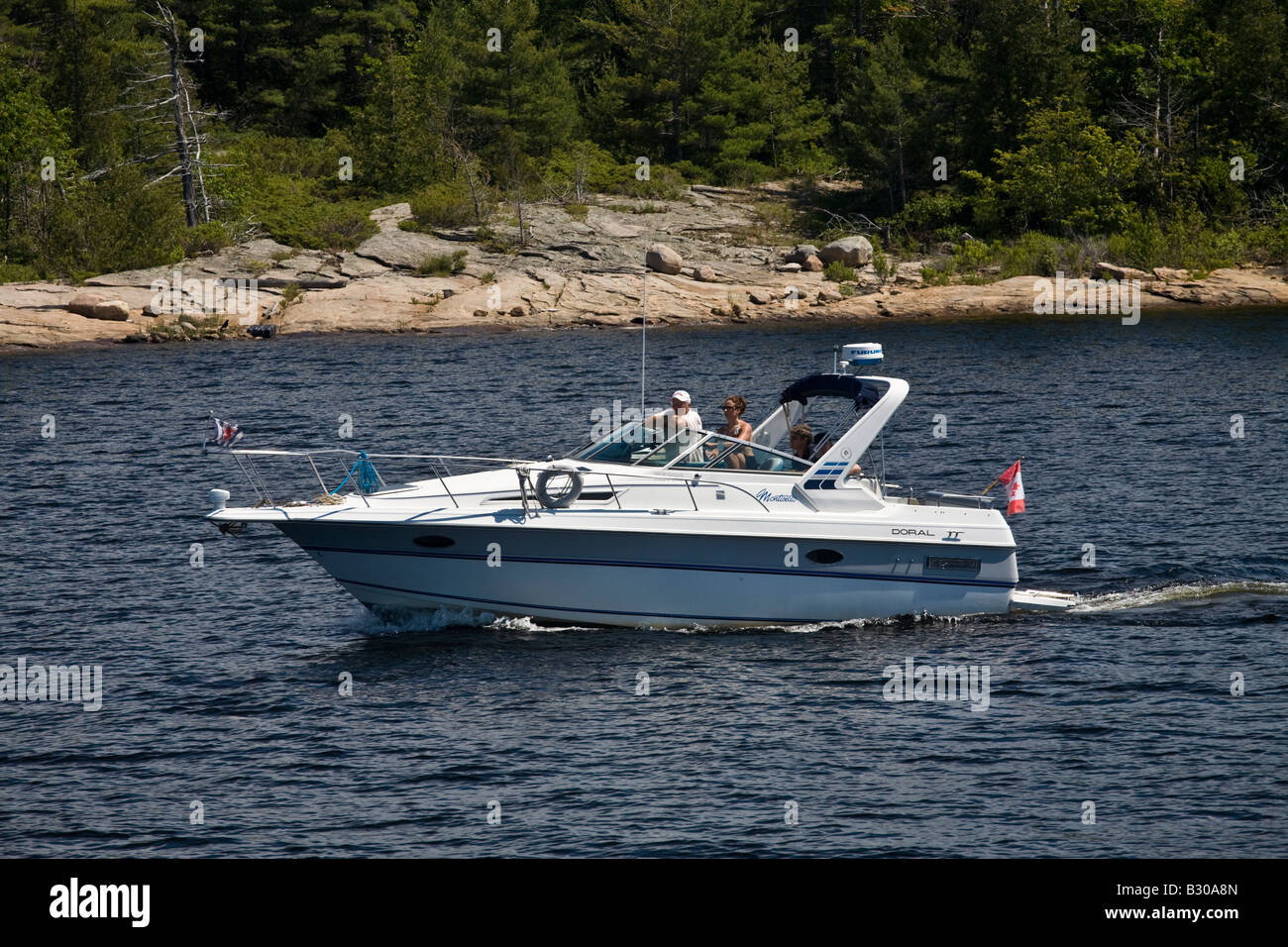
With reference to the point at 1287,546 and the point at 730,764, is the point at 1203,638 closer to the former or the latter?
the point at 1287,546

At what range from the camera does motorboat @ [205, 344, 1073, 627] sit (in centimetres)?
1739

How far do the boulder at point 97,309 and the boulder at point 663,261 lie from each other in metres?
21.4

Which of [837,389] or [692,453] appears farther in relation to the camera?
[837,389]

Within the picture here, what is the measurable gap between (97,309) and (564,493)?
43.0m

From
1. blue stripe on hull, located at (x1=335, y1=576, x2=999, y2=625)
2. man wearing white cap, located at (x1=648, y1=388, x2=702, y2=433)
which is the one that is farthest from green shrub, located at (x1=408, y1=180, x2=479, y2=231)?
blue stripe on hull, located at (x1=335, y1=576, x2=999, y2=625)

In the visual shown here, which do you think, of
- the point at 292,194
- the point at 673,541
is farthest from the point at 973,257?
the point at 673,541

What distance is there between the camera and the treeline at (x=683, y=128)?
6316 centimetres

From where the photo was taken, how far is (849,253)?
6353cm

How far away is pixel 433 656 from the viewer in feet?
56.4

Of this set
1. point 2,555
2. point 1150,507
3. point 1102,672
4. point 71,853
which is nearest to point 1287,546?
point 1150,507

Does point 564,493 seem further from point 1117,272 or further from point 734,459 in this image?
point 1117,272

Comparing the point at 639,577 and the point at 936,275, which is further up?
the point at 936,275

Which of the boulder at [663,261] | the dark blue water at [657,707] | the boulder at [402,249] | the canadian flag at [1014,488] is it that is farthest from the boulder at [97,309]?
the canadian flag at [1014,488]

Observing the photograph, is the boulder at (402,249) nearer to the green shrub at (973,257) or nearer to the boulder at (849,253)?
the boulder at (849,253)
